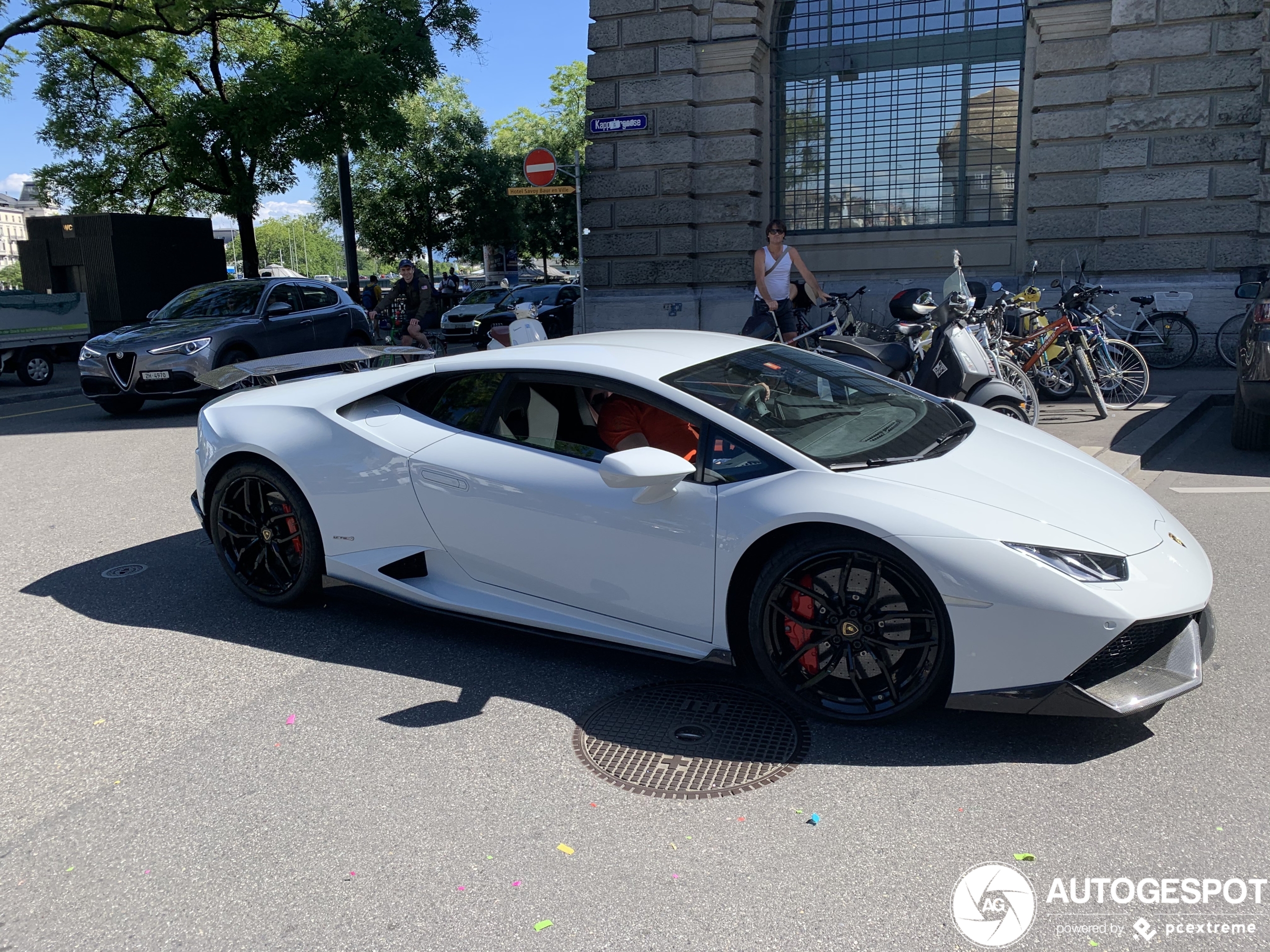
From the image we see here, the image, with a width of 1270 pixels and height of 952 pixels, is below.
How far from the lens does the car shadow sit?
337 centimetres

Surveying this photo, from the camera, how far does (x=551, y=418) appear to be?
4.11 metres

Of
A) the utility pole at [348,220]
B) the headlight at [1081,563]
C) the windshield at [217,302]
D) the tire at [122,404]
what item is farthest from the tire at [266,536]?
the utility pole at [348,220]

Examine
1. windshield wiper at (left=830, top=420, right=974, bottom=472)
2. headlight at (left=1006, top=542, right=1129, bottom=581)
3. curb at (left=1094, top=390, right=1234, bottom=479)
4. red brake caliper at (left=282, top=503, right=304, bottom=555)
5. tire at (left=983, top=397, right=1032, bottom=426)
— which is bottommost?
curb at (left=1094, top=390, right=1234, bottom=479)

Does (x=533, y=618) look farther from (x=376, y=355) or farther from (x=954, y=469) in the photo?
(x=376, y=355)

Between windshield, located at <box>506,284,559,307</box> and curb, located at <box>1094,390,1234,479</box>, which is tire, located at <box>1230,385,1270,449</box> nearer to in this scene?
curb, located at <box>1094,390,1234,479</box>

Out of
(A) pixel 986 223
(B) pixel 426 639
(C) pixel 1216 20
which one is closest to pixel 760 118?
(A) pixel 986 223

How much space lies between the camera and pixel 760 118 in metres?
15.3

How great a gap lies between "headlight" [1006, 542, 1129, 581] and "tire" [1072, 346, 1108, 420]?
6.81m

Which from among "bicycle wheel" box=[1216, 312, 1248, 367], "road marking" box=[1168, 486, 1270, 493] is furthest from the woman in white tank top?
"bicycle wheel" box=[1216, 312, 1248, 367]

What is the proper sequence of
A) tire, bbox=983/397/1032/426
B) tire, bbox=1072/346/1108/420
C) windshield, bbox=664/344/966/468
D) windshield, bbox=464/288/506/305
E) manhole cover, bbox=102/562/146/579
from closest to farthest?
windshield, bbox=664/344/966/468
manhole cover, bbox=102/562/146/579
tire, bbox=983/397/1032/426
tire, bbox=1072/346/1108/420
windshield, bbox=464/288/506/305

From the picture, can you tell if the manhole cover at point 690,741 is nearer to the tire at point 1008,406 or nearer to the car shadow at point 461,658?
the car shadow at point 461,658

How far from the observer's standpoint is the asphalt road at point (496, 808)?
2.57 m

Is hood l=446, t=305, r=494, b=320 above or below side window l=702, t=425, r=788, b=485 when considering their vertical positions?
below

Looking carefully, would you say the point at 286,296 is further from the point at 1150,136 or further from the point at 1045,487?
the point at 1045,487
